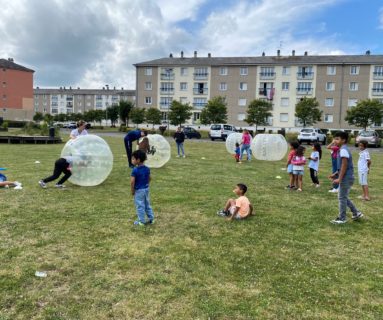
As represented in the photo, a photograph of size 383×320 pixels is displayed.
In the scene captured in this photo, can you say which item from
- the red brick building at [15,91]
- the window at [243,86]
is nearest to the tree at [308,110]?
the window at [243,86]

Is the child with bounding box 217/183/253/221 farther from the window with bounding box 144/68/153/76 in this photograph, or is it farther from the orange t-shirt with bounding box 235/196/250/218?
the window with bounding box 144/68/153/76

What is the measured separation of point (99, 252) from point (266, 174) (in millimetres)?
9513

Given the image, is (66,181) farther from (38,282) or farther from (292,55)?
(292,55)

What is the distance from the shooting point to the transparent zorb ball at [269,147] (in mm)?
18484

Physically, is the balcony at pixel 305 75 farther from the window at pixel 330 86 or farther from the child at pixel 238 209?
the child at pixel 238 209

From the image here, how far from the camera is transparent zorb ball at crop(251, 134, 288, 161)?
18484 millimetres

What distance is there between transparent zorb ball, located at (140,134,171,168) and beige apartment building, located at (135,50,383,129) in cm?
5647

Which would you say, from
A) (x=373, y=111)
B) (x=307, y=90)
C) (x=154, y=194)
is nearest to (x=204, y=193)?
(x=154, y=194)

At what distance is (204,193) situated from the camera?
964cm

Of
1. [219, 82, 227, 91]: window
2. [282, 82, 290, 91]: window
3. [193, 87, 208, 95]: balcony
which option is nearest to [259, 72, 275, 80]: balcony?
[282, 82, 290, 91]: window

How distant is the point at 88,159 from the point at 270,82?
63064 mm

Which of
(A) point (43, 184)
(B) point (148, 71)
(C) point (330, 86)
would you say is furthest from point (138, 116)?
(A) point (43, 184)

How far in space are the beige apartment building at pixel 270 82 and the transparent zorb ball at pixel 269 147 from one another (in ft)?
166

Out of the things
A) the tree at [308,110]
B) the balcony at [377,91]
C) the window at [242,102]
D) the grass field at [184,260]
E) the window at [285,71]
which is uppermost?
the window at [285,71]
